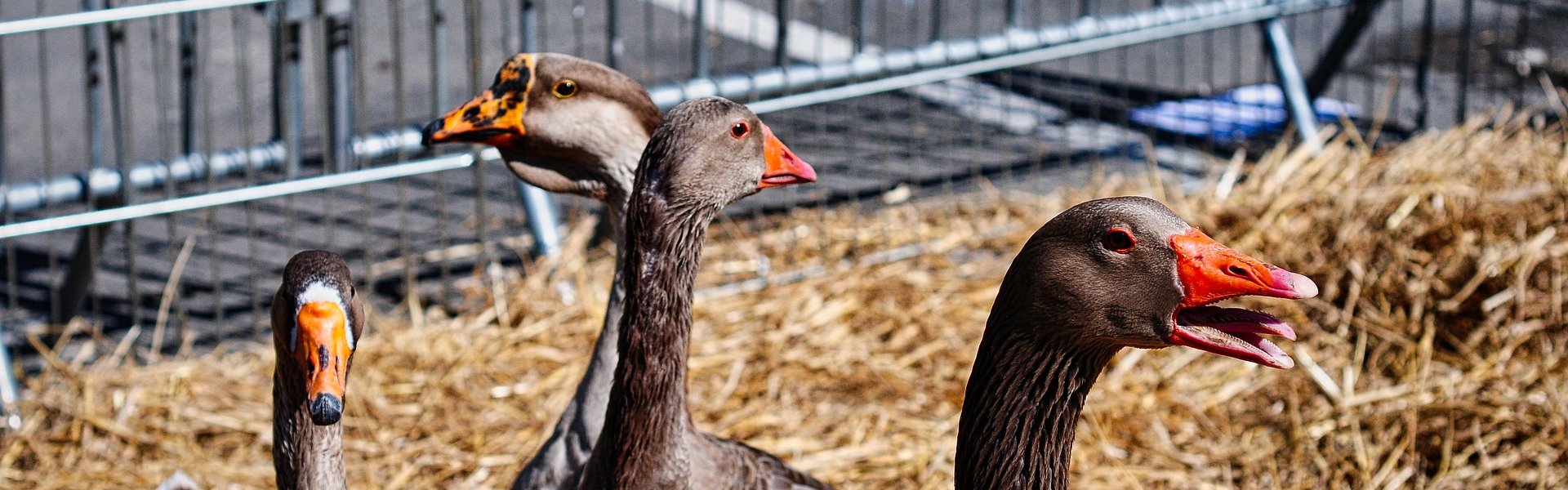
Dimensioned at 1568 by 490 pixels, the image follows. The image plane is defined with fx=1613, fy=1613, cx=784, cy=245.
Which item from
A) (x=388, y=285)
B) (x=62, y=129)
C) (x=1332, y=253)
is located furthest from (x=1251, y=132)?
(x=62, y=129)

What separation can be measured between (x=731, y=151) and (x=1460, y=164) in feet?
14.6

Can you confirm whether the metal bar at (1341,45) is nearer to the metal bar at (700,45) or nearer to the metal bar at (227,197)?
the metal bar at (700,45)

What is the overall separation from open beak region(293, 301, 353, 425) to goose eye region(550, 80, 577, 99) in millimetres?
1040

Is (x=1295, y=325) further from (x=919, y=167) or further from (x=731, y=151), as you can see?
(x=731, y=151)

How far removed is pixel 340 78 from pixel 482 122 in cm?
238

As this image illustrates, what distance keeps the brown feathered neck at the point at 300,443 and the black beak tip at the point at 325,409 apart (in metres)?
0.42

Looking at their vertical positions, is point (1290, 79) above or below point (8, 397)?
above

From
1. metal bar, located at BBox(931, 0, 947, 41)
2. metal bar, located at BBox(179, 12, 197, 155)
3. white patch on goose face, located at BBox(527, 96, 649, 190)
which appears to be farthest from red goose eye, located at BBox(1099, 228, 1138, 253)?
metal bar, located at BBox(179, 12, 197, 155)

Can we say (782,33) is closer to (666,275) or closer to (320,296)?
(666,275)

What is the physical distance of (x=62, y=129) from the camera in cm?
829

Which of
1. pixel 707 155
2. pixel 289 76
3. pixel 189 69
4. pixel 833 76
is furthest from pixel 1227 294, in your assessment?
pixel 289 76

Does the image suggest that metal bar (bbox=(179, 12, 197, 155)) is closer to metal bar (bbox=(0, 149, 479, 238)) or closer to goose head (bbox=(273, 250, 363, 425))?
metal bar (bbox=(0, 149, 479, 238))

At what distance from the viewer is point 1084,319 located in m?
2.57

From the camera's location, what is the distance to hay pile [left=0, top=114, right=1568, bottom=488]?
16.3 ft
